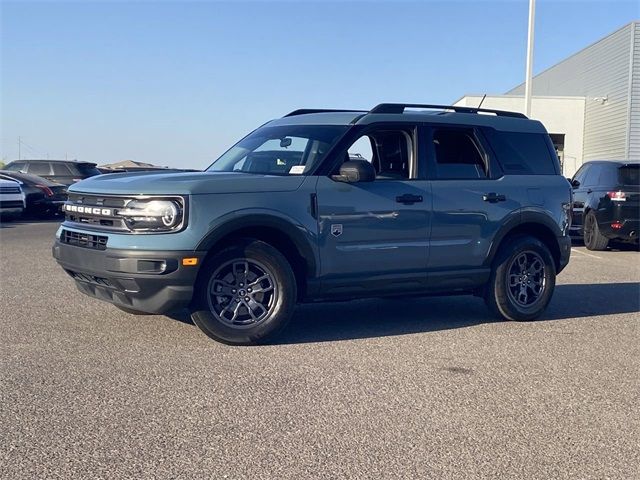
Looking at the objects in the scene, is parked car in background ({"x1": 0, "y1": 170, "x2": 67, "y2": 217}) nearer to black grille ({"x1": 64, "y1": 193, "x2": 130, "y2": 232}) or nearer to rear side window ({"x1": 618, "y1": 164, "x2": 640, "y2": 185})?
rear side window ({"x1": 618, "y1": 164, "x2": 640, "y2": 185})

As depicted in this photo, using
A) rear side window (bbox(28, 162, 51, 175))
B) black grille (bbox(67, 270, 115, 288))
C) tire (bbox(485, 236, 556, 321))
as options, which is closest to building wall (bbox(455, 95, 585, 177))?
rear side window (bbox(28, 162, 51, 175))

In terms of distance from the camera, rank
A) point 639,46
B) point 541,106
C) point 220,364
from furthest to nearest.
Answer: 1. point 541,106
2. point 639,46
3. point 220,364

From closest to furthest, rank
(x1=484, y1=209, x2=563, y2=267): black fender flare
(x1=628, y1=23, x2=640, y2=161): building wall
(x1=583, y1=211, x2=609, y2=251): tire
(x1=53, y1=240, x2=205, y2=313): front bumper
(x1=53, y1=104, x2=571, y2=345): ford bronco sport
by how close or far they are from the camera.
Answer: (x1=53, y1=240, x2=205, y2=313): front bumper
(x1=53, y1=104, x2=571, y2=345): ford bronco sport
(x1=484, y1=209, x2=563, y2=267): black fender flare
(x1=583, y1=211, x2=609, y2=251): tire
(x1=628, y1=23, x2=640, y2=161): building wall

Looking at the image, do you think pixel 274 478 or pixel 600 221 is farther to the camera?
pixel 600 221

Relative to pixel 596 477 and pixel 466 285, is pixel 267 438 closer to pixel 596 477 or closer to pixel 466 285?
pixel 596 477

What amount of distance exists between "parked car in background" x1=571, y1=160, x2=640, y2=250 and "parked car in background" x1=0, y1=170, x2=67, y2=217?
13636mm

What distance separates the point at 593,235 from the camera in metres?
14.1

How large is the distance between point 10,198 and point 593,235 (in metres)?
14.2

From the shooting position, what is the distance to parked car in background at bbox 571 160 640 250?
13.3m

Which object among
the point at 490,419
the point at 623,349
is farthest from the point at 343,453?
the point at 623,349

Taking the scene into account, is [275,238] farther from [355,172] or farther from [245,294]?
[355,172]

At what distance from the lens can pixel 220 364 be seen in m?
5.27

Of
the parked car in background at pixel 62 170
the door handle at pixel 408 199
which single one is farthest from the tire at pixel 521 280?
the parked car in background at pixel 62 170

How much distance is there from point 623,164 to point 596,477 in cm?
1119
